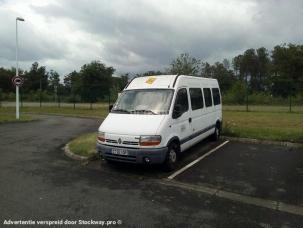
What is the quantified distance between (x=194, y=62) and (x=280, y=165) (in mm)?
19041

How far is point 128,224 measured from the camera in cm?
495

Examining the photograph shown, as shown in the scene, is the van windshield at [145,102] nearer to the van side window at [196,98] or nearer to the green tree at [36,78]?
the van side window at [196,98]

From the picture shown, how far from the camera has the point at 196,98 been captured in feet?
32.3

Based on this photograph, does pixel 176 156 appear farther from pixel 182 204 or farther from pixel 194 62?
pixel 194 62

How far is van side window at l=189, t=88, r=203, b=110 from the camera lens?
946cm

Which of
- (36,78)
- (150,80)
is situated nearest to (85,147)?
(150,80)

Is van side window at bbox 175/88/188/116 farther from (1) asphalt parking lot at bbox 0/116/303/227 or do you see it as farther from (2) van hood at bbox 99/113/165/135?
(1) asphalt parking lot at bbox 0/116/303/227

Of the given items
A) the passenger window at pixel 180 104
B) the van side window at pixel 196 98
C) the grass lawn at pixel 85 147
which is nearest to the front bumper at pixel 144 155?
the passenger window at pixel 180 104

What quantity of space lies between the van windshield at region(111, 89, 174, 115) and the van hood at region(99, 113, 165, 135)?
0.25 m

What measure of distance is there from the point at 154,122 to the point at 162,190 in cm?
168

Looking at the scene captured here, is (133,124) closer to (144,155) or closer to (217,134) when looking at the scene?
(144,155)

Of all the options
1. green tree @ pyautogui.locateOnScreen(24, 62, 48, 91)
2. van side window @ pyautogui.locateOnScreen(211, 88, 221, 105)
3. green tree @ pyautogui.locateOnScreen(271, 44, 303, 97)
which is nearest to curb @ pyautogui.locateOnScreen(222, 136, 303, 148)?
van side window @ pyautogui.locateOnScreen(211, 88, 221, 105)

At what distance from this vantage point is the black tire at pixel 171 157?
7767 mm

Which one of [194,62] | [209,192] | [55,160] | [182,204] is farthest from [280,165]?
[194,62]
